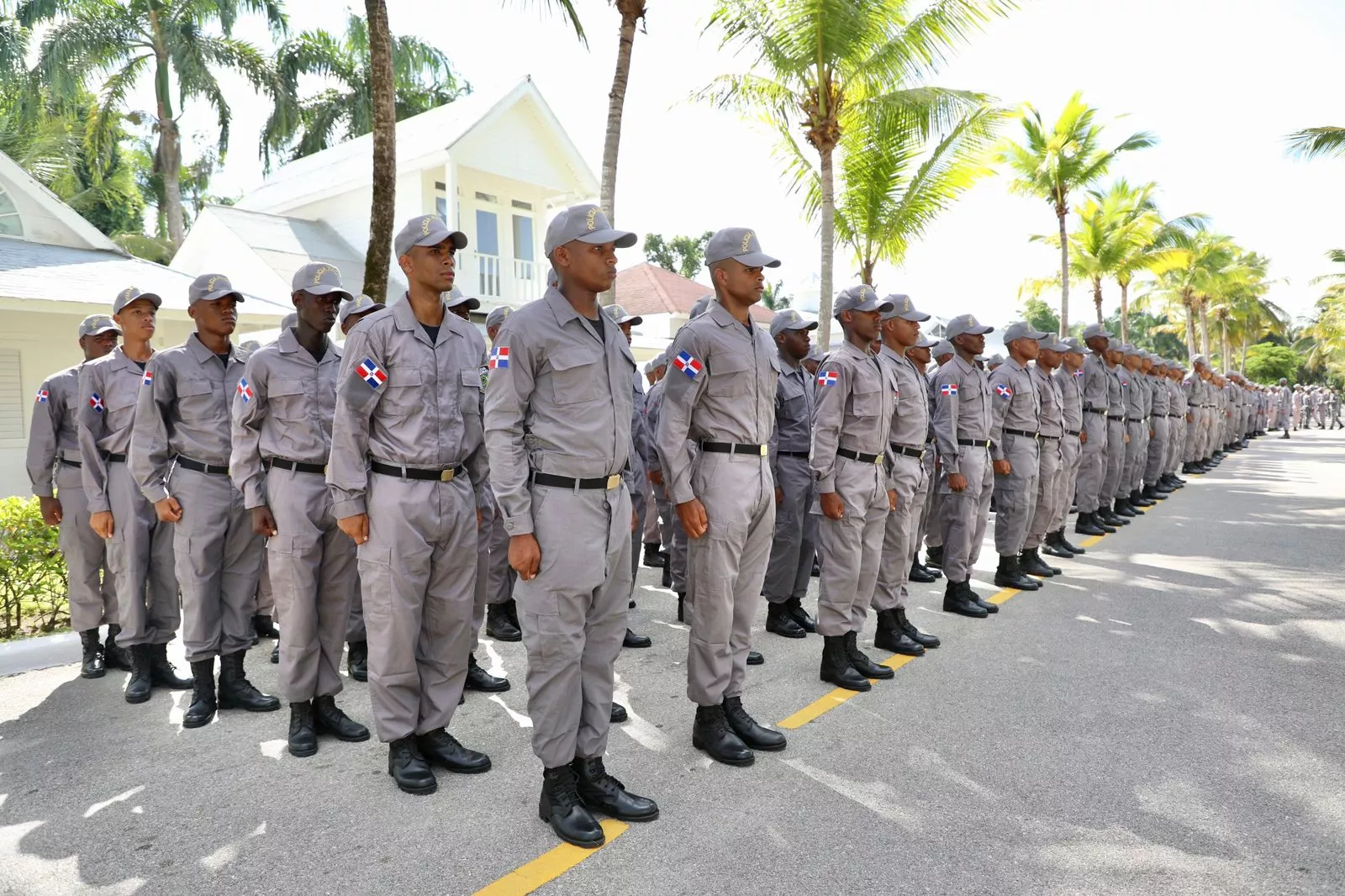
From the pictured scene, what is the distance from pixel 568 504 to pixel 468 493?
0.67m

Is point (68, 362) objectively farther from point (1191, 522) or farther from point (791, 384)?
point (1191, 522)

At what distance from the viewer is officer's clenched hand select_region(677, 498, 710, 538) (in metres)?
3.89

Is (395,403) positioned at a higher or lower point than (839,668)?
higher

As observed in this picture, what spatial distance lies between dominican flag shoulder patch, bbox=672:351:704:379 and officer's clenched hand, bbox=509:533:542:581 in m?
1.13

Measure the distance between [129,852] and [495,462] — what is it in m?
1.86

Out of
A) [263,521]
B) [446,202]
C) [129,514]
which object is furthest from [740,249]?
[446,202]

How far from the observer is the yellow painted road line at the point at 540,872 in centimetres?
281

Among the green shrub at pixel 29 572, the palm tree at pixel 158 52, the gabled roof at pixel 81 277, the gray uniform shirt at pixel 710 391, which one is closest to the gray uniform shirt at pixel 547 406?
the gray uniform shirt at pixel 710 391

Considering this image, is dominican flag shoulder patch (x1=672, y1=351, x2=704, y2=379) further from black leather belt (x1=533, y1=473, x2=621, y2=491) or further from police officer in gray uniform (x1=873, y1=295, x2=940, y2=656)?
police officer in gray uniform (x1=873, y1=295, x2=940, y2=656)

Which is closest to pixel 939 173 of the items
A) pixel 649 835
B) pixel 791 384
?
pixel 791 384

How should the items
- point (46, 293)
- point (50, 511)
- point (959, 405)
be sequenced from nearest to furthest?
point (50, 511) < point (959, 405) < point (46, 293)

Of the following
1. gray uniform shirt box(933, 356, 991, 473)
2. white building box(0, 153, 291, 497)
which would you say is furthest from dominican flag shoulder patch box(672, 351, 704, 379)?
white building box(0, 153, 291, 497)

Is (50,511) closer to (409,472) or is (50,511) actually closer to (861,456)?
(409,472)

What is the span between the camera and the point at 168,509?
14.6ft
